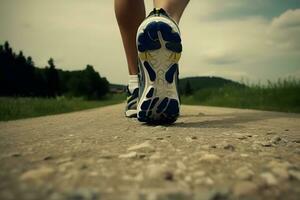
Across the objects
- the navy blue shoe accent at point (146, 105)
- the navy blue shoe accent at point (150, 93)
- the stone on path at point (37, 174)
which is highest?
the navy blue shoe accent at point (150, 93)

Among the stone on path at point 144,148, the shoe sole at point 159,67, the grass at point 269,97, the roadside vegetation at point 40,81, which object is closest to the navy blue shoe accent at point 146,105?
the shoe sole at point 159,67

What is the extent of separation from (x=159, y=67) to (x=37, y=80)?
153ft

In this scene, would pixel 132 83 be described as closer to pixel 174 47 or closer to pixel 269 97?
pixel 174 47

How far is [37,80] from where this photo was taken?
1820 inches

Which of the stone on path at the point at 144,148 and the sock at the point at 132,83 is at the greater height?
the sock at the point at 132,83

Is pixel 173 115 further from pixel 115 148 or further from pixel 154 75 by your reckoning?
pixel 115 148

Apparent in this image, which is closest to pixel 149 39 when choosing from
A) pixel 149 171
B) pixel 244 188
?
pixel 149 171

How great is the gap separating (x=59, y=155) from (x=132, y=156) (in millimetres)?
245

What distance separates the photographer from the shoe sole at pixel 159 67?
1.89m

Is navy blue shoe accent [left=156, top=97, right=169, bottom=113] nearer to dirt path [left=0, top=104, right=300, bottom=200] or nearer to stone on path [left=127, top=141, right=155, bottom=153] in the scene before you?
dirt path [left=0, top=104, right=300, bottom=200]

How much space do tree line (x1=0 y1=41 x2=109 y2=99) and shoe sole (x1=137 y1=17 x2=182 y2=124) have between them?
38.6 meters

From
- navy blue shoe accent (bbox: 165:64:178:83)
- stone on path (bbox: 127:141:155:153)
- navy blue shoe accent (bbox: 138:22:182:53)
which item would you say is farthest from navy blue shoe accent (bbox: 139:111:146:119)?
stone on path (bbox: 127:141:155:153)

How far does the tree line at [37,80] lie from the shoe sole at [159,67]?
38.6 metres

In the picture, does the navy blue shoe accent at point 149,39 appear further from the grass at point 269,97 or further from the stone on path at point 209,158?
the grass at point 269,97
